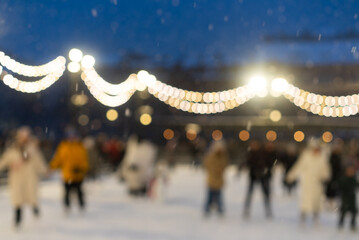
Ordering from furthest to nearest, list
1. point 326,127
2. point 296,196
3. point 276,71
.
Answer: point 276,71, point 326,127, point 296,196

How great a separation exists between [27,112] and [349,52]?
2873 centimetres

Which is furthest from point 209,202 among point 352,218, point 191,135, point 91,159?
point 191,135

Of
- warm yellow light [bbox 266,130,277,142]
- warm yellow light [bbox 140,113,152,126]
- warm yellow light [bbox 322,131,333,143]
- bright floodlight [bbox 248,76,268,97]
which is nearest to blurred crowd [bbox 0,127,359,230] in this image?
bright floodlight [bbox 248,76,268,97]

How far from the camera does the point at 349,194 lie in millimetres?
8680

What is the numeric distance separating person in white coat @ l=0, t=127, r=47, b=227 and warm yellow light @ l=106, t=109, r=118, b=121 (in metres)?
41.7

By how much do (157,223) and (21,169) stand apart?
7.27ft

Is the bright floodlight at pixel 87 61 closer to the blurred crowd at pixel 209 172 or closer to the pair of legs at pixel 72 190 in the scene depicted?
Answer: the blurred crowd at pixel 209 172

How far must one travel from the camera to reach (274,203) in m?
13.3

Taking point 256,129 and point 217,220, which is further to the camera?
point 256,129

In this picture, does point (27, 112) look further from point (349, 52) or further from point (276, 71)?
point (349, 52)

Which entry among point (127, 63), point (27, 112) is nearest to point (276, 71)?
point (127, 63)

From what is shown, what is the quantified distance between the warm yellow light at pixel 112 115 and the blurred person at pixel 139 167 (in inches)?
1439

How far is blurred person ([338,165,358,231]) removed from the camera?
8633 mm

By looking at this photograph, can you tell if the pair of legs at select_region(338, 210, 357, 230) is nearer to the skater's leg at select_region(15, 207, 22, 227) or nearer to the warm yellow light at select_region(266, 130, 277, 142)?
the skater's leg at select_region(15, 207, 22, 227)
